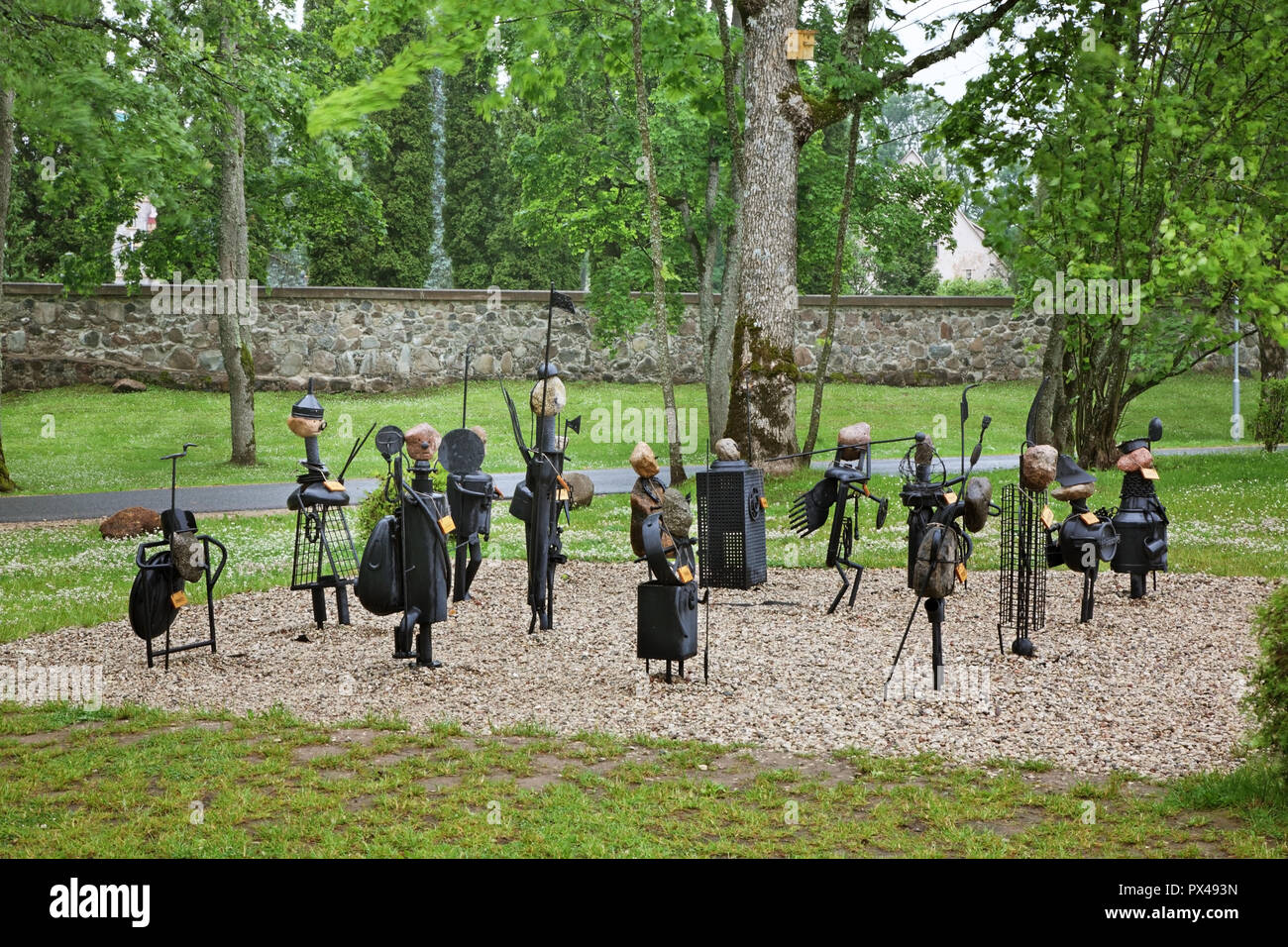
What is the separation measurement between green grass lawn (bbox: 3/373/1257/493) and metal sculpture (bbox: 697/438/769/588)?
432 inches

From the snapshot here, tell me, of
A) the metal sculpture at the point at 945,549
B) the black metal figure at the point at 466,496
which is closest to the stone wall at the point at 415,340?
the black metal figure at the point at 466,496

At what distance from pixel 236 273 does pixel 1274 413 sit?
1861cm

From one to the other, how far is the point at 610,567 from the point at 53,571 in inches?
224

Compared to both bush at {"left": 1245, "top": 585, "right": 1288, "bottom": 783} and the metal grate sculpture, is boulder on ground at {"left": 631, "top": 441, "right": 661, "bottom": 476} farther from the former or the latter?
bush at {"left": 1245, "top": 585, "right": 1288, "bottom": 783}

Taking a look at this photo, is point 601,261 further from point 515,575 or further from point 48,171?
point 515,575

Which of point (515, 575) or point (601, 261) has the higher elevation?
point (601, 261)

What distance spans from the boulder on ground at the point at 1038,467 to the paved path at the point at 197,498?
10.1 metres

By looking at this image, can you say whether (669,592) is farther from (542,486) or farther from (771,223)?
(771,223)

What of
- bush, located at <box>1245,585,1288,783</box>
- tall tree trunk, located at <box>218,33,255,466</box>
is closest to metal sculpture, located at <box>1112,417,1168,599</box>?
bush, located at <box>1245,585,1288,783</box>

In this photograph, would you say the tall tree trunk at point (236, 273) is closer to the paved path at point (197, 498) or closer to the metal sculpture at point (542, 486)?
the paved path at point (197, 498)

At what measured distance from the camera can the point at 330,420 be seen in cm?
2583

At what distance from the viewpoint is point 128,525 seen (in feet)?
47.3

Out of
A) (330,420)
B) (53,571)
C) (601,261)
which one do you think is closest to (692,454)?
(601,261)

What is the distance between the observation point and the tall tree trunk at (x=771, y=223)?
16281 millimetres
